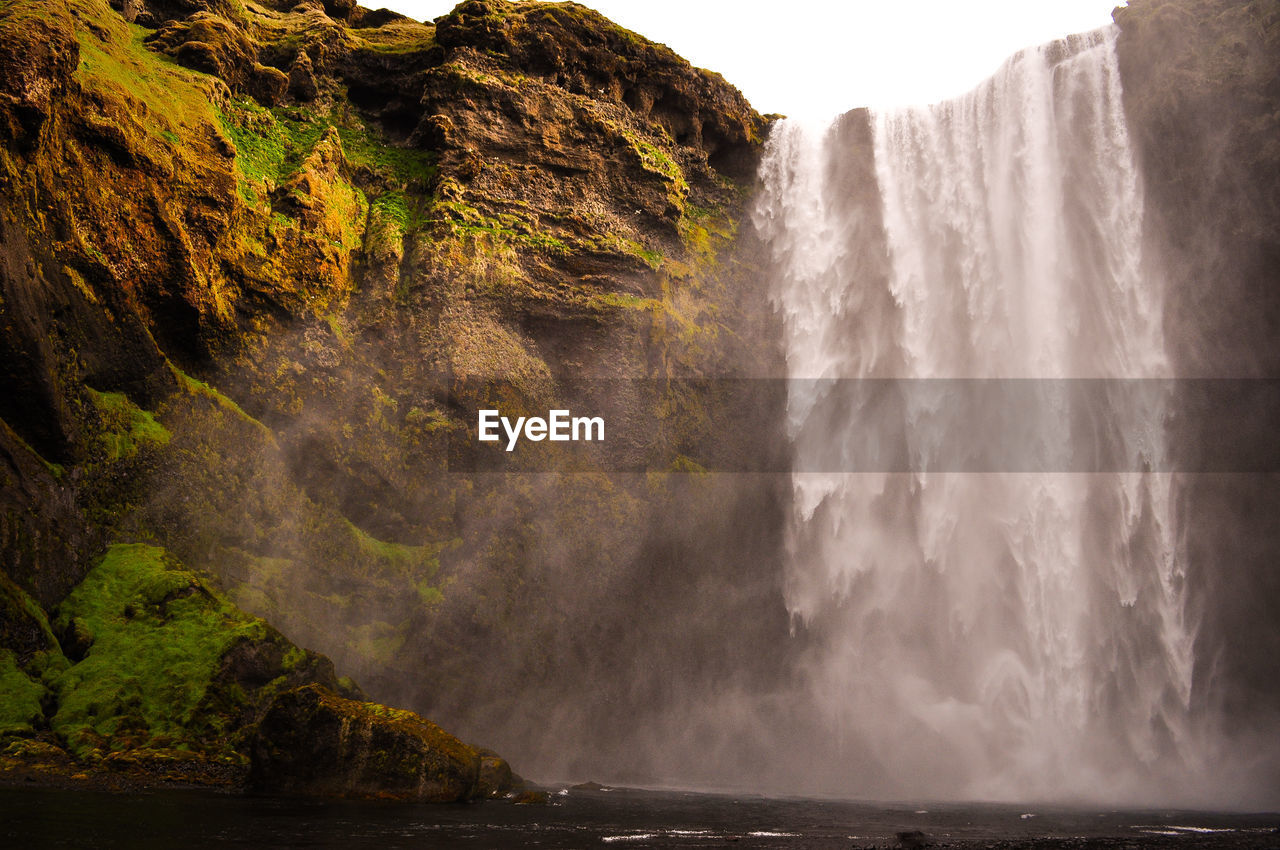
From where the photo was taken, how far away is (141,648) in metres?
16.4

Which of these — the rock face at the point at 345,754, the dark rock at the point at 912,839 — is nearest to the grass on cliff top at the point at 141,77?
the rock face at the point at 345,754

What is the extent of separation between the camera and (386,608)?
22953mm

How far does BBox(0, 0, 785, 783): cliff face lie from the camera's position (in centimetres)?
1889

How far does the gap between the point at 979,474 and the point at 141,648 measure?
25382 mm

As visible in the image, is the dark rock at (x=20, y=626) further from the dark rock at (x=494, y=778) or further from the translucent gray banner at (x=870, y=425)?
the translucent gray banner at (x=870, y=425)

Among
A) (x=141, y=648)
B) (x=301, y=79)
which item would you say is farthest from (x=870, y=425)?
(x=301, y=79)

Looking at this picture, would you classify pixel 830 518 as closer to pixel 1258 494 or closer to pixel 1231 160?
pixel 1258 494

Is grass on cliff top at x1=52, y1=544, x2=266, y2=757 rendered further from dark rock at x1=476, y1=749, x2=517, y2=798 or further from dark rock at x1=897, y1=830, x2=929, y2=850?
dark rock at x1=897, y1=830, x2=929, y2=850

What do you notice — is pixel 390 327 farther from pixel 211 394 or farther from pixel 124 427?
pixel 124 427

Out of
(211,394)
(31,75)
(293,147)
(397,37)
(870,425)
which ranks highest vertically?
(397,37)

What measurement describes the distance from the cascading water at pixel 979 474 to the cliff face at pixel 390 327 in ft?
9.44

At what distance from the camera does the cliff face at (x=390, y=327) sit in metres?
18.9

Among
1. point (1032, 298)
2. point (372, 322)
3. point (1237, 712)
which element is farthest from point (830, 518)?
point (372, 322)

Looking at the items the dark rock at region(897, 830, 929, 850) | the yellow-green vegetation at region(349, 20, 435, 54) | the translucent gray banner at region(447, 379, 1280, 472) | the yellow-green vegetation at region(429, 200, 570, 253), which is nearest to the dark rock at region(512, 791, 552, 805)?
the dark rock at region(897, 830, 929, 850)
